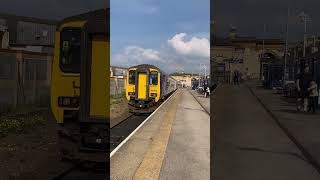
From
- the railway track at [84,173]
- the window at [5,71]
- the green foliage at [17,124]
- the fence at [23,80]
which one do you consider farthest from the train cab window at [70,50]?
the window at [5,71]

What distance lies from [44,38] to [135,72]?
1921 cm

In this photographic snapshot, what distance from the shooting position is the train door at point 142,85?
18.4 meters

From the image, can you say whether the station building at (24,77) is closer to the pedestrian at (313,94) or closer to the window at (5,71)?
the window at (5,71)

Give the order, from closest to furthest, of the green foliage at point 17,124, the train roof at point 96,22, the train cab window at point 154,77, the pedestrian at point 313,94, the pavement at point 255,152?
the train roof at point 96,22, the pavement at point 255,152, the green foliage at point 17,124, the pedestrian at point 313,94, the train cab window at point 154,77

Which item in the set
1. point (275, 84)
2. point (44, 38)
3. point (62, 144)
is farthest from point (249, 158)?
point (44, 38)

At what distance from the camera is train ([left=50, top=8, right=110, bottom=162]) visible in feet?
16.7

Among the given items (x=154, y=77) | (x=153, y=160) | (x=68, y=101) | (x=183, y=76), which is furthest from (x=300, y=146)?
(x=183, y=76)

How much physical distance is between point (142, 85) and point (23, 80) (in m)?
5.14

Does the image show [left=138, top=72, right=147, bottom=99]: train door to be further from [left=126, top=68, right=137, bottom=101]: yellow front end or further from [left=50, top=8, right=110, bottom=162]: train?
[left=50, top=8, right=110, bottom=162]: train

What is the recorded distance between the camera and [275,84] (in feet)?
79.0

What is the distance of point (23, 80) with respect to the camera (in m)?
17.4

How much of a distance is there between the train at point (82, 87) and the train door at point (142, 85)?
12197 mm

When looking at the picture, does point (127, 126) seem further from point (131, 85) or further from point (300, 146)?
point (300, 146)

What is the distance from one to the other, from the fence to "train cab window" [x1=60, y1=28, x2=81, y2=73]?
10.5m
